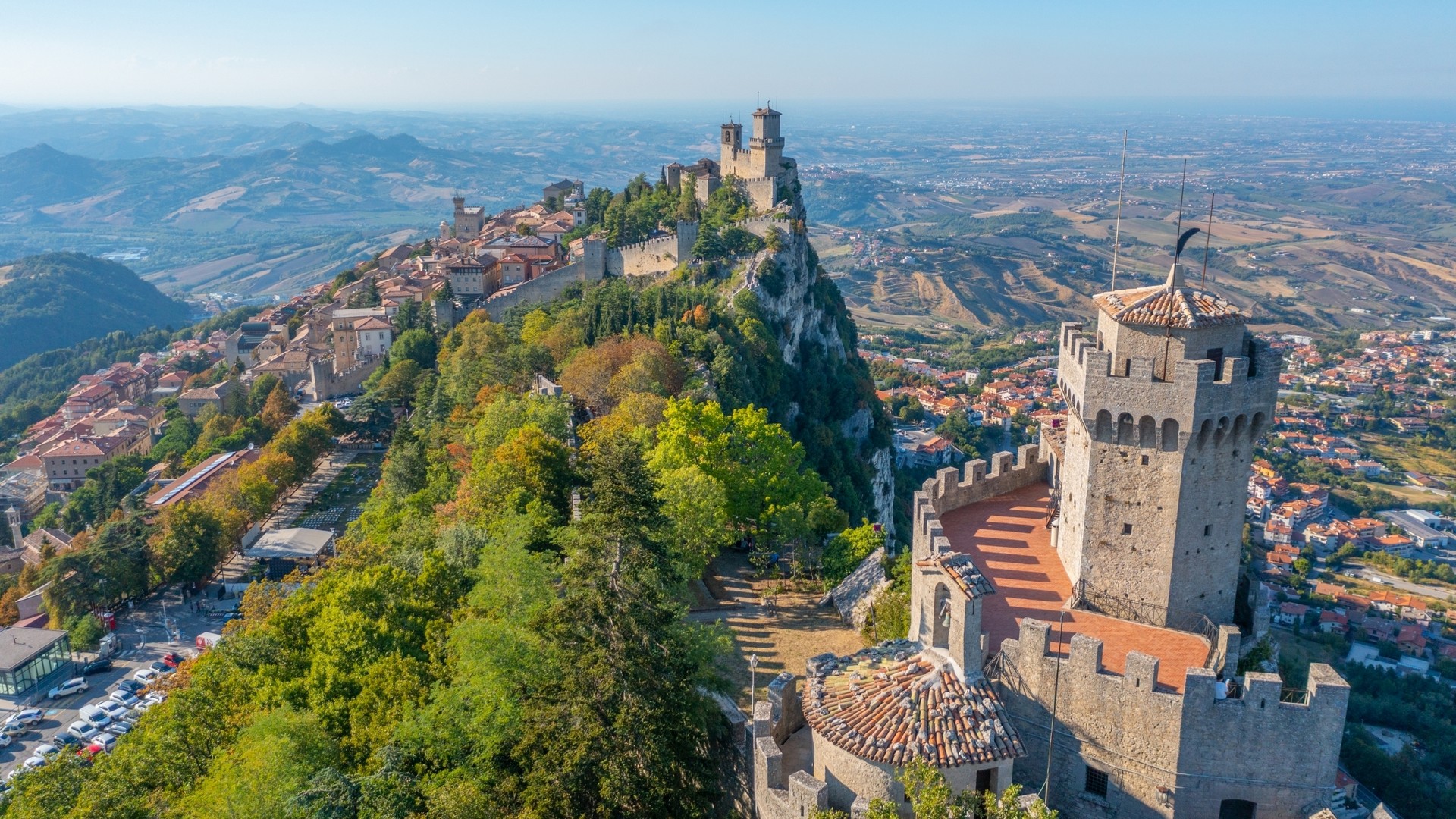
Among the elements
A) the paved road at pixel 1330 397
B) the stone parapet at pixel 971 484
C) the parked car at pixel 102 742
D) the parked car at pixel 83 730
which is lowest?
the paved road at pixel 1330 397

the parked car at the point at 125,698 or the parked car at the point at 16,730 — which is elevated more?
the parked car at the point at 125,698

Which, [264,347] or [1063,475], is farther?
[264,347]

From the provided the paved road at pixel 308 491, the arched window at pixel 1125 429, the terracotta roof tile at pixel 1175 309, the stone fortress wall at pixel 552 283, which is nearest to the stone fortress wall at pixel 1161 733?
the arched window at pixel 1125 429

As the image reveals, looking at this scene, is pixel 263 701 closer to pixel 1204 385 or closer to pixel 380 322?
pixel 1204 385

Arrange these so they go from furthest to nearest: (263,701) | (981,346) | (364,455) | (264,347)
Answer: (981,346) < (264,347) < (364,455) < (263,701)

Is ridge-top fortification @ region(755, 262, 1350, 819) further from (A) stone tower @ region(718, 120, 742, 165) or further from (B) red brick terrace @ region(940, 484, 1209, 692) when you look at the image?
(A) stone tower @ region(718, 120, 742, 165)

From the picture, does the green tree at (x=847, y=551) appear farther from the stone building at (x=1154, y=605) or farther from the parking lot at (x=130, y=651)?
the parking lot at (x=130, y=651)

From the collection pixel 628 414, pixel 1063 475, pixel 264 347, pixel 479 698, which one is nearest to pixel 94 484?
pixel 264 347

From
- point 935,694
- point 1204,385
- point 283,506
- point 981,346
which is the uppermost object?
point 1204,385
